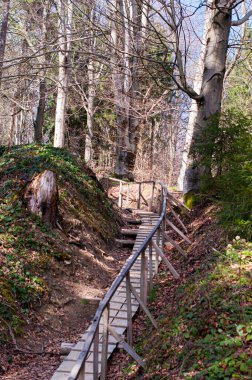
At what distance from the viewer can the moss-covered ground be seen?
23.9 ft

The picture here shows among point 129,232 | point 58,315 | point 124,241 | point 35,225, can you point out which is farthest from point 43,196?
point 129,232

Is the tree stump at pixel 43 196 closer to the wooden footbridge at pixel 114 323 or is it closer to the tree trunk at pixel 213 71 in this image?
the wooden footbridge at pixel 114 323

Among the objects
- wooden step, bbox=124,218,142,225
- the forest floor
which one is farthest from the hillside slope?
the forest floor

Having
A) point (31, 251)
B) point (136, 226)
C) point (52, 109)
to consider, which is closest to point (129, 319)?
point (31, 251)

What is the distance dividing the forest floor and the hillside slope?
1.61m

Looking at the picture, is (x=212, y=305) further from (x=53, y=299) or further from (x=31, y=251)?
(x=31, y=251)

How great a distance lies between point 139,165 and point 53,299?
17.4 meters

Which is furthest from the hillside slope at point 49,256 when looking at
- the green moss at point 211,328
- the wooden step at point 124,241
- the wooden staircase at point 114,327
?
the green moss at point 211,328

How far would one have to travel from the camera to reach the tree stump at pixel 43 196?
9.36 m

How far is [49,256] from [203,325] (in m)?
4.75

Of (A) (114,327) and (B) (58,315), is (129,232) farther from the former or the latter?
(A) (114,327)

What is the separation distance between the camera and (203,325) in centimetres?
465

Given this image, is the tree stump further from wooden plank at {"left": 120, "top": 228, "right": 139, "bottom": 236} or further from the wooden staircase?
wooden plank at {"left": 120, "top": 228, "right": 139, "bottom": 236}

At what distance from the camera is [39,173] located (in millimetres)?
10242
